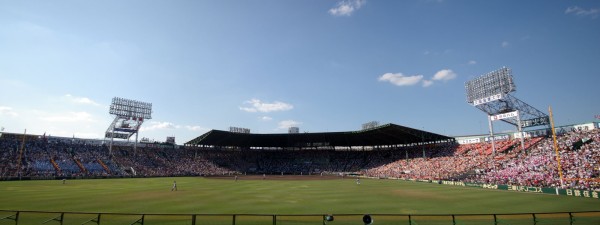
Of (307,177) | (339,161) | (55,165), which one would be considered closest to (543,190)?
(307,177)

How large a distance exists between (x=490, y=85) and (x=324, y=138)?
4675cm

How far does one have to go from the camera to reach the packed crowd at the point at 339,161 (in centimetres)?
4144

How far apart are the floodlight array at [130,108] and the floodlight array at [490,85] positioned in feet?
256

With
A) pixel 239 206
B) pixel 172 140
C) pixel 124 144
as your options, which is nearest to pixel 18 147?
pixel 124 144

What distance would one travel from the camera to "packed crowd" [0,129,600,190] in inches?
1631

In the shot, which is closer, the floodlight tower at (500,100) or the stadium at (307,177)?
the stadium at (307,177)

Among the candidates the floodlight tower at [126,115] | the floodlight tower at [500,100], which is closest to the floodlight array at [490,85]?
the floodlight tower at [500,100]

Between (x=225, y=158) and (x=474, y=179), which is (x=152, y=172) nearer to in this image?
(x=225, y=158)

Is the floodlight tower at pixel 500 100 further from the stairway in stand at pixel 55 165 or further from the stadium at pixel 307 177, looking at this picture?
the stairway in stand at pixel 55 165

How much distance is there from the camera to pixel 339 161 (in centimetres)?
9350

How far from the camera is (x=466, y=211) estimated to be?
22.0m

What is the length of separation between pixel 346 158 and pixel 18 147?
7988 centimetres

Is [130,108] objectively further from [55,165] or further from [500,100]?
[500,100]

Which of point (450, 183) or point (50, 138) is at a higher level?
point (50, 138)
